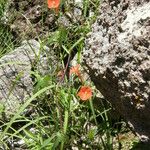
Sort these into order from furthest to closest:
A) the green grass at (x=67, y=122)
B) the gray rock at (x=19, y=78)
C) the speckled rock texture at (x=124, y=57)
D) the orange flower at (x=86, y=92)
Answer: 1. the gray rock at (x=19, y=78)
2. the green grass at (x=67, y=122)
3. the orange flower at (x=86, y=92)
4. the speckled rock texture at (x=124, y=57)

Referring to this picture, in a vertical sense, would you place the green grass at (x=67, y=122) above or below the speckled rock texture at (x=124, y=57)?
below

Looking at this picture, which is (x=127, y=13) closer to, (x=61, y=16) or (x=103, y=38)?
(x=103, y=38)

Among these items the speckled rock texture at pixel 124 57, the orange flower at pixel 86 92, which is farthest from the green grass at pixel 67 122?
the speckled rock texture at pixel 124 57

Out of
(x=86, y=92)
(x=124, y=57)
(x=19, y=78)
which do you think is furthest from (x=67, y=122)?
(x=19, y=78)

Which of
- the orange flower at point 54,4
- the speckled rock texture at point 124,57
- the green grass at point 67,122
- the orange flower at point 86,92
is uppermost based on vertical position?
the orange flower at point 54,4

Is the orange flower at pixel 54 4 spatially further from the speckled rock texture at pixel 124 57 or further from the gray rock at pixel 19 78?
the gray rock at pixel 19 78

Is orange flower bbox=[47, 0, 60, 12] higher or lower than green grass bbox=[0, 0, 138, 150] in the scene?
higher

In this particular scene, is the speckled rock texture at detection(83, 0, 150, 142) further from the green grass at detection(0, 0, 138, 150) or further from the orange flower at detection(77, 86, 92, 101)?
the green grass at detection(0, 0, 138, 150)

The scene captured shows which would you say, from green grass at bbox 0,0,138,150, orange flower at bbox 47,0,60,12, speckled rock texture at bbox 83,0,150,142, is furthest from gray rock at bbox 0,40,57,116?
speckled rock texture at bbox 83,0,150,142

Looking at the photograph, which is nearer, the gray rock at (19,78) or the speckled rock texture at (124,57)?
the speckled rock texture at (124,57)

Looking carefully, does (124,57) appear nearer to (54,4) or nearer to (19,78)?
(54,4)
